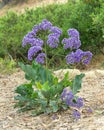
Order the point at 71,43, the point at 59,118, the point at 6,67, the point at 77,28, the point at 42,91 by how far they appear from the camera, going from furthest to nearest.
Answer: the point at 77,28 → the point at 6,67 → the point at 71,43 → the point at 42,91 → the point at 59,118

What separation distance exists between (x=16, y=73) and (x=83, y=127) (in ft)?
12.6

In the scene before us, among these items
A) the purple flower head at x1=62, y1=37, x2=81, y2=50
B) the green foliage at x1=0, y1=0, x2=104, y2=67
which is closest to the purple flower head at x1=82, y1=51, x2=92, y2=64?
the purple flower head at x1=62, y1=37, x2=81, y2=50

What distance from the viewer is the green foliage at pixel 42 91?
201 inches

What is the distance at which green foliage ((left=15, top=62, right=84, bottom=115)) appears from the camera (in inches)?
201

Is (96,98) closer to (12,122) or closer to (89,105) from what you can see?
(89,105)

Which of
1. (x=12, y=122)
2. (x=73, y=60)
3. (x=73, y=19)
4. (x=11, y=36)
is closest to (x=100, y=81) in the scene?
(x=73, y=60)

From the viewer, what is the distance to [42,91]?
512 centimetres

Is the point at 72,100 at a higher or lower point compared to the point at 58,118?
higher

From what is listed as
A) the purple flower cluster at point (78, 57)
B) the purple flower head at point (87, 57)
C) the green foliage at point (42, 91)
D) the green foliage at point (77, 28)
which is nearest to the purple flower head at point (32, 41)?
the green foliage at point (42, 91)

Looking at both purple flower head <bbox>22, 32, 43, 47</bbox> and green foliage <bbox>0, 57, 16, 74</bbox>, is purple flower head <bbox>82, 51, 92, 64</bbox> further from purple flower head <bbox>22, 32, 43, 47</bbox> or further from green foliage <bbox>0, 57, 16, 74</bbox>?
green foliage <bbox>0, 57, 16, 74</bbox>

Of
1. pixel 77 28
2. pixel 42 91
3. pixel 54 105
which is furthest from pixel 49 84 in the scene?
pixel 77 28

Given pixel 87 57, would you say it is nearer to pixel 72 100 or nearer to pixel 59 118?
pixel 72 100

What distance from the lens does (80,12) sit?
9547mm

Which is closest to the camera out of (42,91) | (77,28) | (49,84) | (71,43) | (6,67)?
(42,91)
